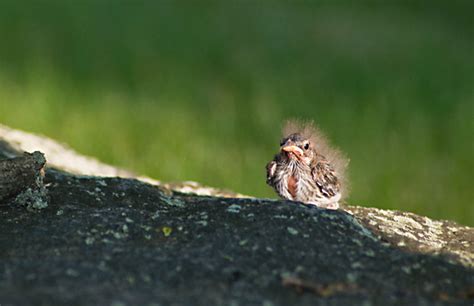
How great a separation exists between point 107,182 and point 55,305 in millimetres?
1863

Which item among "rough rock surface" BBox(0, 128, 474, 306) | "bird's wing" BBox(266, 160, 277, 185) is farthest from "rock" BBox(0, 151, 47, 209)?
"bird's wing" BBox(266, 160, 277, 185)

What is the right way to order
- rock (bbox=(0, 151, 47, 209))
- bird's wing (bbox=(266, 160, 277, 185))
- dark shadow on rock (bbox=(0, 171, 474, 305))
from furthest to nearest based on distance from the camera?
bird's wing (bbox=(266, 160, 277, 185))
rock (bbox=(0, 151, 47, 209))
dark shadow on rock (bbox=(0, 171, 474, 305))

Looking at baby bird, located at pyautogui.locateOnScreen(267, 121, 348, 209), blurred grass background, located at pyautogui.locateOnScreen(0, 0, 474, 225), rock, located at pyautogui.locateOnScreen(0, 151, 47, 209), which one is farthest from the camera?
blurred grass background, located at pyautogui.locateOnScreen(0, 0, 474, 225)

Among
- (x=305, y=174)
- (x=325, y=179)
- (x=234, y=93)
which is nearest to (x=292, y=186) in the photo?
(x=305, y=174)

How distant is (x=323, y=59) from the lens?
12383mm

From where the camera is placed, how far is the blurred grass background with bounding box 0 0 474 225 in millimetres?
8883

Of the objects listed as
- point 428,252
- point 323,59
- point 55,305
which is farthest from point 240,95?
point 55,305

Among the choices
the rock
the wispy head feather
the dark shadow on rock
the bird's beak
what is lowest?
the dark shadow on rock

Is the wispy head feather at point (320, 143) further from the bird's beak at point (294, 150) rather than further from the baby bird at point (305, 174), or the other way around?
the bird's beak at point (294, 150)

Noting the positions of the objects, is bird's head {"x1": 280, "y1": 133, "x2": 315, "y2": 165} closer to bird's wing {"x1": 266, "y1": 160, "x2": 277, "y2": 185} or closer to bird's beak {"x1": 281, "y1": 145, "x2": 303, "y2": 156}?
bird's beak {"x1": 281, "y1": 145, "x2": 303, "y2": 156}

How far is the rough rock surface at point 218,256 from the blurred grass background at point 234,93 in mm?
4173

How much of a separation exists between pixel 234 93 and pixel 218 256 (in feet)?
22.9

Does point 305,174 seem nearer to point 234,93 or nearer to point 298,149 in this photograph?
point 298,149

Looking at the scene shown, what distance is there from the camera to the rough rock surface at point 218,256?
332 centimetres
